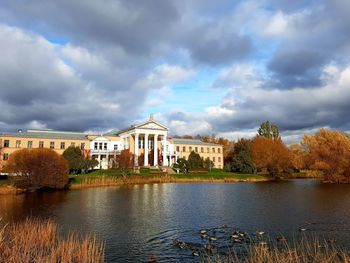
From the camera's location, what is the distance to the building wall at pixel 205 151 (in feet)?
339

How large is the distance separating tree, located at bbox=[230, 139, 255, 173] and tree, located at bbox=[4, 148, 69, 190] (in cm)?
4991

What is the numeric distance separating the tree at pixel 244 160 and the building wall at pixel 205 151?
1905cm

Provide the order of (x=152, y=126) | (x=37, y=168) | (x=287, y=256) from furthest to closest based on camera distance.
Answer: (x=152, y=126) < (x=37, y=168) < (x=287, y=256)

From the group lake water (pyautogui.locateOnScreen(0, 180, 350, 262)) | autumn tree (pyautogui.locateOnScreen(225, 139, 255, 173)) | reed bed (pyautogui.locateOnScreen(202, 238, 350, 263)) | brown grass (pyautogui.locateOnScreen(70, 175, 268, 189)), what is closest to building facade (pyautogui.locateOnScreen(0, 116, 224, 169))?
autumn tree (pyautogui.locateOnScreen(225, 139, 255, 173))

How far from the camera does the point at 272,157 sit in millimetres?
81688

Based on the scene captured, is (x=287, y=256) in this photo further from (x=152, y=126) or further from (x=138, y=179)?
(x=152, y=126)

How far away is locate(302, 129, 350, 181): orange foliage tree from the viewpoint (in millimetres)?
61438

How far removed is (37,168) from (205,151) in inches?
2744

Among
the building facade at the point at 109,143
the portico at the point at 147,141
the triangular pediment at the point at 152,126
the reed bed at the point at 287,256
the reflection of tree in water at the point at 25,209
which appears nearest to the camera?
the reed bed at the point at 287,256

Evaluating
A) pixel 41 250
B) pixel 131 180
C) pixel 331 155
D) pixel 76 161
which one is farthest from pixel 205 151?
pixel 41 250

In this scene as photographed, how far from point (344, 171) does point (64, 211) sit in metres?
52.0

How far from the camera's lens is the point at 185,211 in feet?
90.8

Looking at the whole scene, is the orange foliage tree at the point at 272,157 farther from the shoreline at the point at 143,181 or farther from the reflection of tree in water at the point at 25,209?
the reflection of tree in water at the point at 25,209

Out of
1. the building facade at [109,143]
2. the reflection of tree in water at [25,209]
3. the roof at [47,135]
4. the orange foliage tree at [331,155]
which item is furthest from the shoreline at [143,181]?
the roof at [47,135]
